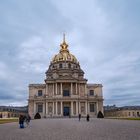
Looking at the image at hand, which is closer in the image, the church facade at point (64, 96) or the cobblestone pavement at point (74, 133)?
the cobblestone pavement at point (74, 133)

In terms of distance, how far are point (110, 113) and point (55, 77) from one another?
3787 cm

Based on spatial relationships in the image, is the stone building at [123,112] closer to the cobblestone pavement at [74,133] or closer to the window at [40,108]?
the window at [40,108]

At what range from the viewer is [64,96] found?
8331 cm

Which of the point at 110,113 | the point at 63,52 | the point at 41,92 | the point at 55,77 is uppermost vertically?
the point at 63,52

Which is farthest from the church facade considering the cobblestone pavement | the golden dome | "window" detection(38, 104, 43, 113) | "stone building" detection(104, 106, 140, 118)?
the cobblestone pavement

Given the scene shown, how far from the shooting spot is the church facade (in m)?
80.9

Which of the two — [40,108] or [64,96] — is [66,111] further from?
[40,108]

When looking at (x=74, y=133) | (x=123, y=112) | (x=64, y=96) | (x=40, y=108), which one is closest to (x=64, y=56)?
(x=64, y=96)

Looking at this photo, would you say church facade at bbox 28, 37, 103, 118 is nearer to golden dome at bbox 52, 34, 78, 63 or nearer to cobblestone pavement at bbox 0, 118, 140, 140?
golden dome at bbox 52, 34, 78, 63

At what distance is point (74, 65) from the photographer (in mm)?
95125

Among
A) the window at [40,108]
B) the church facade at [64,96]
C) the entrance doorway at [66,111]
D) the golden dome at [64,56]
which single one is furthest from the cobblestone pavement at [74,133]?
the golden dome at [64,56]

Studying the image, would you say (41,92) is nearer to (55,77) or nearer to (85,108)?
(55,77)

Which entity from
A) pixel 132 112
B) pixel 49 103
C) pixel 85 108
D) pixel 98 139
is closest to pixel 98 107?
pixel 85 108

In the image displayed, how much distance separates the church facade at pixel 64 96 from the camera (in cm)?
8089
